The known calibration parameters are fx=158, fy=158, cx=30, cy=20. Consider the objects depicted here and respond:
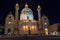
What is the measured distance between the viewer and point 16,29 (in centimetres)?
4978

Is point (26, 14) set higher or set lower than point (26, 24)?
higher

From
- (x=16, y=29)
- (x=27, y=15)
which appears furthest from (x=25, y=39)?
(x=27, y=15)

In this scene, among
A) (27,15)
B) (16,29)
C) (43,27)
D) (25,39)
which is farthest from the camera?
(27,15)

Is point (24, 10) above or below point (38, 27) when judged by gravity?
above

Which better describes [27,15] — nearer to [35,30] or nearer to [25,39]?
[35,30]

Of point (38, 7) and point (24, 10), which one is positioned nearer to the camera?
point (38, 7)

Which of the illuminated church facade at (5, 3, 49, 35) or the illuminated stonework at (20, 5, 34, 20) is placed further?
the illuminated stonework at (20, 5, 34, 20)

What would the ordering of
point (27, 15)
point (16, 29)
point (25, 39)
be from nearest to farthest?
1. point (25, 39)
2. point (16, 29)
3. point (27, 15)

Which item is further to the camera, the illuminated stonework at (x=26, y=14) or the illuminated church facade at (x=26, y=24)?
the illuminated stonework at (x=26, y=14)

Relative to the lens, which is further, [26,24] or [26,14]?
[26,14]

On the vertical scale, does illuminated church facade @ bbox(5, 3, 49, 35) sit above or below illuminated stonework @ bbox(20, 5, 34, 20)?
below

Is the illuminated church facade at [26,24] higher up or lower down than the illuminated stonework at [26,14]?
lower down

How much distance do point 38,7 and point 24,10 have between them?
675 cm

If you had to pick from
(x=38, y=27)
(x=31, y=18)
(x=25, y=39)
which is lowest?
(x=25, y=39)
